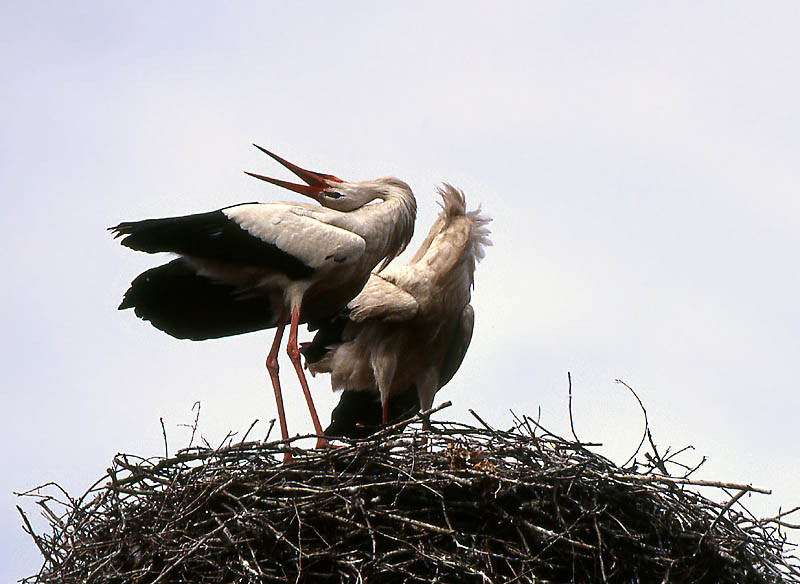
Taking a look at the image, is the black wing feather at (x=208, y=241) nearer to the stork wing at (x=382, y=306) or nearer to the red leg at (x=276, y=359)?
the red leg at (x=276, y=359)

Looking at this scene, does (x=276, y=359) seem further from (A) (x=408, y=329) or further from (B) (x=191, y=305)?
(A) (x=408, y=329)

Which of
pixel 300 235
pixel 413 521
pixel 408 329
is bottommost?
pixel 413 521

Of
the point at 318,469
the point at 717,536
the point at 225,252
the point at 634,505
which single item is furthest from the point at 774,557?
the point at 225,252

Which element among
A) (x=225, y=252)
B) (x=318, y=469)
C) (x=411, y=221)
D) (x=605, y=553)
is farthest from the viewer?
(x=411, y=221)

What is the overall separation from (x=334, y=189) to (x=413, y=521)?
221cm

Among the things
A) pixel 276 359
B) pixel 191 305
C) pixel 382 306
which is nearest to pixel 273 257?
pixel 191 305

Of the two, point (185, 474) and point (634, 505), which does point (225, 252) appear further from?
point (634, 505)

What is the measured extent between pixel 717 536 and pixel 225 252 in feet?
8.21

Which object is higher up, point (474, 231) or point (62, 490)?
point (474, 231)

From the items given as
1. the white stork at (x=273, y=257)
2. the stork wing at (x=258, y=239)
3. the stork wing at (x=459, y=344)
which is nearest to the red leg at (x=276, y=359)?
the white stork at (x=273, y=257)

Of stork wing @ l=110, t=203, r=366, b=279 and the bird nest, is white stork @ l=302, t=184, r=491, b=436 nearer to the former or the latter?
stork wing @ l=110, t=203, r=366, b=279

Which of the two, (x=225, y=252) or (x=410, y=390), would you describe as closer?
(x=225, y=252)

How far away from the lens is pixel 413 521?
477cm

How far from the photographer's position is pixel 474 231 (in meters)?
7.77
